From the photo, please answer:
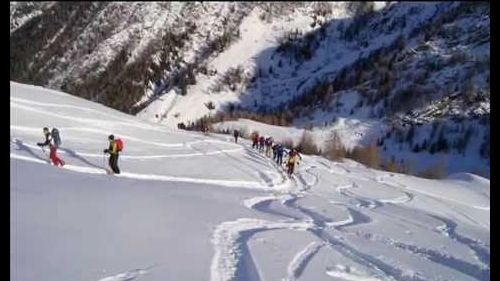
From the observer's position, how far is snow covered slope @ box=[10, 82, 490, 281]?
1229cm

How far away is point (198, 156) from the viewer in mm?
36156

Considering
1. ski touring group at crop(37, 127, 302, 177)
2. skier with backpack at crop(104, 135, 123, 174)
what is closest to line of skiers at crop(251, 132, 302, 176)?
ski touring group at crop(37, 127, 302, 177)

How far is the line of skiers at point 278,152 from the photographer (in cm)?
3244

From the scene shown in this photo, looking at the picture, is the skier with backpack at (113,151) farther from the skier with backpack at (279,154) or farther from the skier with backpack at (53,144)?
the skier with backpack at (279,154)

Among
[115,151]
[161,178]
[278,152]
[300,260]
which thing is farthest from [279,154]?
[300,260]

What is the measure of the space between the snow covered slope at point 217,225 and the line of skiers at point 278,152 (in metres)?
0.81

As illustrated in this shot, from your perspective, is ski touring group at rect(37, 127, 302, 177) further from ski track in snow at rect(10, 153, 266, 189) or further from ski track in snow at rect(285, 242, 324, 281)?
ski track in snow at rect(285, 242, 324, 281)

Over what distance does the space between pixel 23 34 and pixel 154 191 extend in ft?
596

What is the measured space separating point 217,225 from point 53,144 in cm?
1394

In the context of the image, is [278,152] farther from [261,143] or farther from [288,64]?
[288,64]

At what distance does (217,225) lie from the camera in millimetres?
15859

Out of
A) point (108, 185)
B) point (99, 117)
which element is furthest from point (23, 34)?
point (108, 185)

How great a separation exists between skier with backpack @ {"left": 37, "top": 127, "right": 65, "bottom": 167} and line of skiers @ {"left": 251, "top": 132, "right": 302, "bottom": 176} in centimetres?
1101

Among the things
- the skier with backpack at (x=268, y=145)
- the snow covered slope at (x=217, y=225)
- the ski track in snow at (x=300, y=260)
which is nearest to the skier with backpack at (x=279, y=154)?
the snow covered slope at (x=217, y=225)
